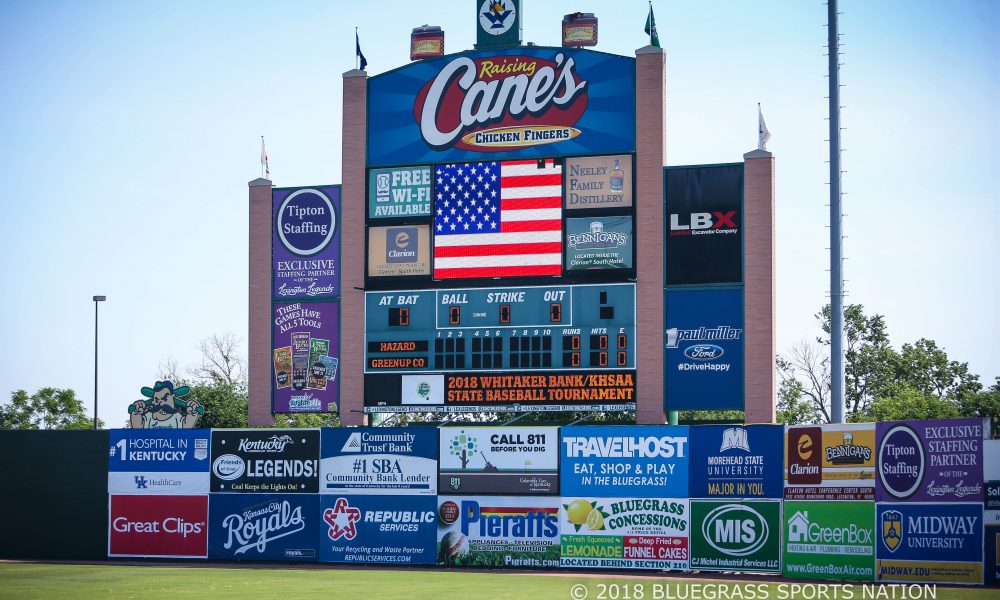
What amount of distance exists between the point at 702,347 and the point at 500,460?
20.0 feet

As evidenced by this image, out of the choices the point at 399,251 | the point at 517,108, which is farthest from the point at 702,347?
the point at 399,251

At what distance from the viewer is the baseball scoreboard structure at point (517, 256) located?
33.0 meters

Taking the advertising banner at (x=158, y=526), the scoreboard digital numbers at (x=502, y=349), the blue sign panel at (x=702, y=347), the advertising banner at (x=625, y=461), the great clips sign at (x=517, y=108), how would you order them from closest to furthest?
1. the advertising banner at (x=625, y=461)
2. the blue sign panel at (x=702, y=347)
3. the scoreboard digital numbers at (x=502, y=349)
4. the great clips sign at (x=517, y=108)
5. the advertising banner at (x=158, y=526)

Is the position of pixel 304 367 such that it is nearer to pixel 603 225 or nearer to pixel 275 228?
pixel 275 228

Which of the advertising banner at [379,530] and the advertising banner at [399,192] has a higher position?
the advertising banner at [399,192]

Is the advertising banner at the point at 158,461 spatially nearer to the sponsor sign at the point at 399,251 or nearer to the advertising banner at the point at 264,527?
the advertising banner at the point at 264,527

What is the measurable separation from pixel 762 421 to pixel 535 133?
979 cm

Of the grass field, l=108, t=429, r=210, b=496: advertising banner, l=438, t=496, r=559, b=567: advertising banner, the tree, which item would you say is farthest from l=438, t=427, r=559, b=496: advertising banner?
the tree

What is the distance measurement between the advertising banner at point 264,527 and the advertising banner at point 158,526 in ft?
1.32

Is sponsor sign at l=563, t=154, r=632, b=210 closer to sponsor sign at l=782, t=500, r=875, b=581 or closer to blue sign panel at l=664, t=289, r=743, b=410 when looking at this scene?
blue sign panel at l=664, t=289, r=743, b=410

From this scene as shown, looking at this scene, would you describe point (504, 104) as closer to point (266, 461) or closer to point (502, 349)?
point (502, 349)

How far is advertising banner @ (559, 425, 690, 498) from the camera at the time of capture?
3170 centimetres

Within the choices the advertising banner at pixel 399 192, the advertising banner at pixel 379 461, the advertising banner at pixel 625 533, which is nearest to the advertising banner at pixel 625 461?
the advertising banner at pixel 625 533

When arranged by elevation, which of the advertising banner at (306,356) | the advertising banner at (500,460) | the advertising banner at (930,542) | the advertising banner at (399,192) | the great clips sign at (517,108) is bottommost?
the advertising banner at (930,542)
